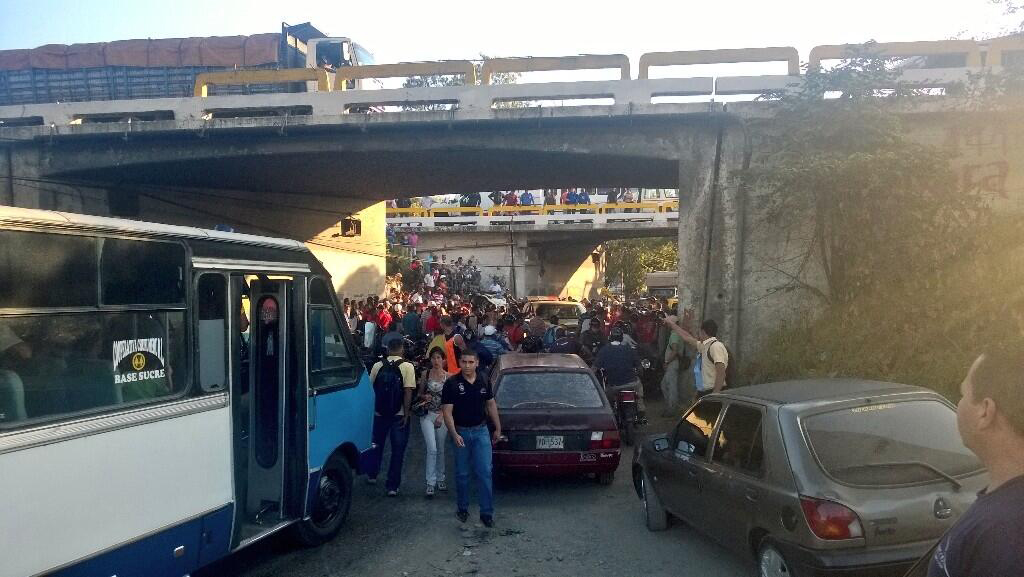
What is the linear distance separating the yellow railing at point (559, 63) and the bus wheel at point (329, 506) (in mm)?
7989

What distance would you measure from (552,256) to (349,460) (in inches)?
1326

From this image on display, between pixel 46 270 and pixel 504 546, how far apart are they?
431 cm

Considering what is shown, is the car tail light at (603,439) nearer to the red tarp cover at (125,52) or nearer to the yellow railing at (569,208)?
the red tarp cover at (125,52)

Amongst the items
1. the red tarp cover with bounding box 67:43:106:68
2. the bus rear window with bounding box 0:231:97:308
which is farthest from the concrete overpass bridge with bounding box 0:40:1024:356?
the bus rear window with bounding box 0:231:97:308

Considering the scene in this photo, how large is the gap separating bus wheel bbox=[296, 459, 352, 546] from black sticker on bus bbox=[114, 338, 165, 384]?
7.10 ft

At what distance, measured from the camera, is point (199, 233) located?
17.2 ft

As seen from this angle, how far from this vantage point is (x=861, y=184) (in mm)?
10688

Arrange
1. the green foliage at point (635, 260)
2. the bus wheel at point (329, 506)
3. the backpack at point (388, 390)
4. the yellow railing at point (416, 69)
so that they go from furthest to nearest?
the green foliage at point (635, 260) < the yellow railing at point (416, 69) < the backpack at point (388, 390) < the bus wheel at point (329, 506)

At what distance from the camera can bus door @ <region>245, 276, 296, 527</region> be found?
20.3ft

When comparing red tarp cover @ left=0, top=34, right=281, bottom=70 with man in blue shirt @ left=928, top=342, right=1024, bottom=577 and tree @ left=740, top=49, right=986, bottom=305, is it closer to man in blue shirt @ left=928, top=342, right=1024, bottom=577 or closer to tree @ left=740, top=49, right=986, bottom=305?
tree @ left=740, top=49, right=986, bottom=305

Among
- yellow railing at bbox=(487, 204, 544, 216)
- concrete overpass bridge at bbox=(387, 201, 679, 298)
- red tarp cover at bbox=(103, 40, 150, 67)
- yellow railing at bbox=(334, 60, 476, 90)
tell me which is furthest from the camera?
yellow railing at bbox=(487, 204, 544, 216)

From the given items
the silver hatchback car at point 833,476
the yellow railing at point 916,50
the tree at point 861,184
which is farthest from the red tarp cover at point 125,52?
the silver hatchback car at point 833,476

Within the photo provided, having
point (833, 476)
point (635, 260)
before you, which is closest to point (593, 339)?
point (833, 476)

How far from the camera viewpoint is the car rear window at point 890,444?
4.57 meters
